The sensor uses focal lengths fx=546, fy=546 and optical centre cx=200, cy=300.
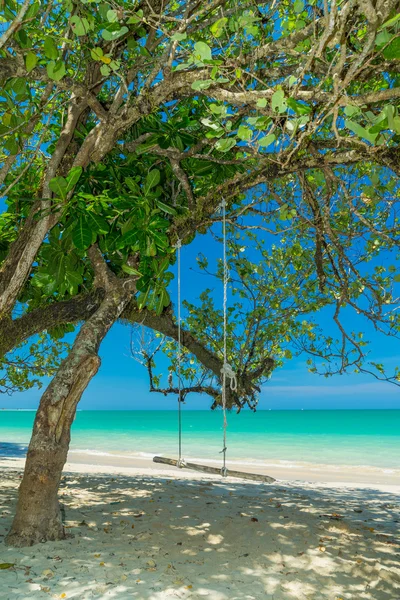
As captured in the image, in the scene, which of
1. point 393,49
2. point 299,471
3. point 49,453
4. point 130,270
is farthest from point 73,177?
point 299,471

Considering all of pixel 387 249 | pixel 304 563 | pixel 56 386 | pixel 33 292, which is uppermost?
pixel 387 249

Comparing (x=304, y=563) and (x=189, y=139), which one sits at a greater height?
(x=189, y=139)

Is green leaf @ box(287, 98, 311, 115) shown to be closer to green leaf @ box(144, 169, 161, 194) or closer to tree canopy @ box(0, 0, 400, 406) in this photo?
tree canopy @ box(0, 0, 400, 406)

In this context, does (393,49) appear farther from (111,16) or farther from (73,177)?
(73,177)

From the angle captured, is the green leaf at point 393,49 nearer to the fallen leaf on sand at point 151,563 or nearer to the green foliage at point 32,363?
the fallen leaf on sand at point 151,563

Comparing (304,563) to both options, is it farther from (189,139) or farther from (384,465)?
(384,465)

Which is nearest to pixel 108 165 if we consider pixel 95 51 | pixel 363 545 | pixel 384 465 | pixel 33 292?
pixel 95 51

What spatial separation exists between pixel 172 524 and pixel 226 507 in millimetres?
1200

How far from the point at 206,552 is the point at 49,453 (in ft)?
4.94

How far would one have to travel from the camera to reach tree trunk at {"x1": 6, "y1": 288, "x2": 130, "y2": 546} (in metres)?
4.20

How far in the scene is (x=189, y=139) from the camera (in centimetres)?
439

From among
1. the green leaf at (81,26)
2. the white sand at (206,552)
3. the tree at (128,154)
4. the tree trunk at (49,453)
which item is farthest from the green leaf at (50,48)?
the white sand at (206,552)

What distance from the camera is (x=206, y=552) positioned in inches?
174

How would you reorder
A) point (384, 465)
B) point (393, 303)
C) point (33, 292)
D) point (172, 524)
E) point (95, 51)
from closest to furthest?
point (95, 51)
point (172, 524)
point (33, 292)
point (393, 303)
point (384, 465)
